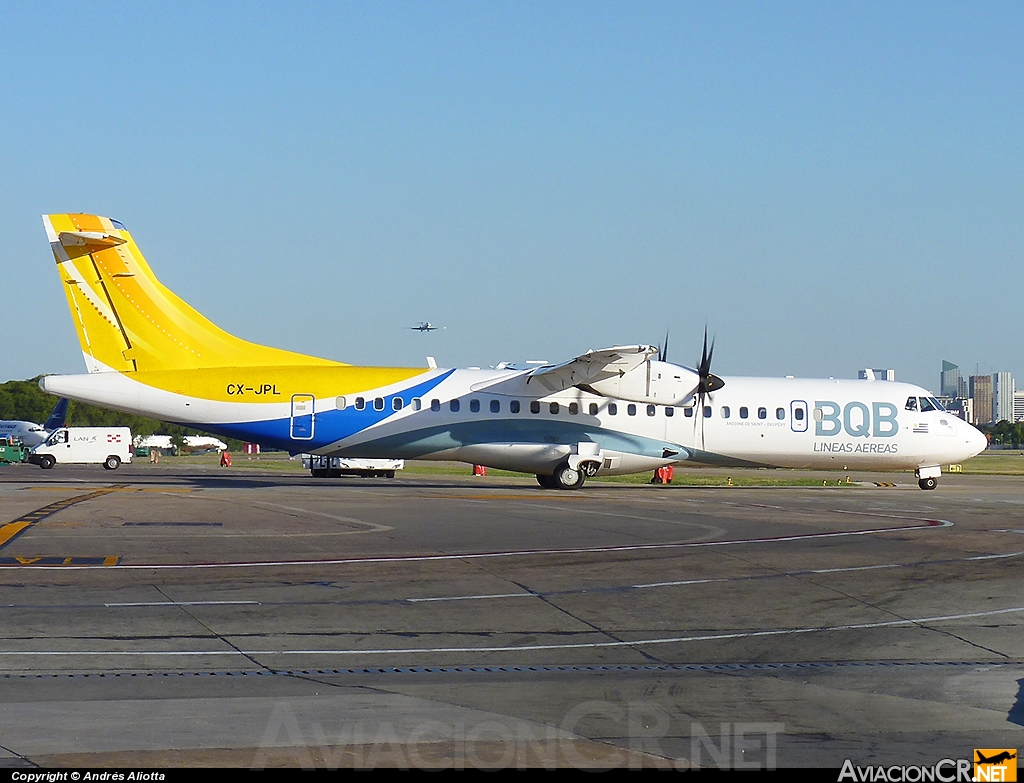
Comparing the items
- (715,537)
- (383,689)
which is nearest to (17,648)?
(383,689)

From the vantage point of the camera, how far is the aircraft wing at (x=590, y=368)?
30531 mm

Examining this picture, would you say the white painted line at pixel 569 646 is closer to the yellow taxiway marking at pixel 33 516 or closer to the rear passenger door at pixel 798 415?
the yellow taxiway marking at pixel 33 516

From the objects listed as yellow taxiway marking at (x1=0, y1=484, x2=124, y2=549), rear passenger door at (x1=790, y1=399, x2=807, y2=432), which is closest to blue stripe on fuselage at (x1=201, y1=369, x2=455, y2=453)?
yellow taxiway marking at (x1=0, y1=484, x2=124, y2=549)

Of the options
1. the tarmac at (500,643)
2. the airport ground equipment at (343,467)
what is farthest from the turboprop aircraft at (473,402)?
the airport ground equipment at (343,467)

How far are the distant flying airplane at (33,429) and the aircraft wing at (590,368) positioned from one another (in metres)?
63.6

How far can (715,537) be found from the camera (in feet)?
60.3

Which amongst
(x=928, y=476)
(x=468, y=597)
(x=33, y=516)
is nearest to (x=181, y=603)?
(x=468, y=597)

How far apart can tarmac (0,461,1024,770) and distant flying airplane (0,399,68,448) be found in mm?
70136

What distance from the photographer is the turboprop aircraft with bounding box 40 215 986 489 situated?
30000mm

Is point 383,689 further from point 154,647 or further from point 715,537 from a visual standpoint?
point 715,537

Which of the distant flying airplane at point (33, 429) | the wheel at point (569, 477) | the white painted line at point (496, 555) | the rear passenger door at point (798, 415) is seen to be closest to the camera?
the white painted line at point (496, 555)

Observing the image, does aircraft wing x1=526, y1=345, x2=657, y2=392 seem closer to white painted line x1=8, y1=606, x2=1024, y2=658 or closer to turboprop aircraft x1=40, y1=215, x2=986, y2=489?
turboprop aircraft x1=40, y1=215, x2=986, y2=489

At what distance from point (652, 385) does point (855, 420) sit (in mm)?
7159

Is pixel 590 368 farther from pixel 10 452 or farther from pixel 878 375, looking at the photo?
pixel 10 452
